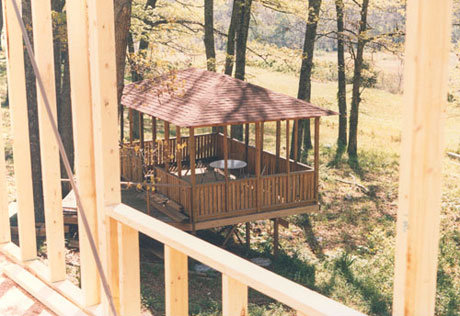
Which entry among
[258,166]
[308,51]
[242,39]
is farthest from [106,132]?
[308,51]

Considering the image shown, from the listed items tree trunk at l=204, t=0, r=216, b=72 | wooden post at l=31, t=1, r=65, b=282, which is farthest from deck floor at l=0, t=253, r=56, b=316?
tree trunk at l=204, t=0, r=216, b=72

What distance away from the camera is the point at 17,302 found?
342 cm

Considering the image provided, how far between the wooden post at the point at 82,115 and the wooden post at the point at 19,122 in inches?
26.3

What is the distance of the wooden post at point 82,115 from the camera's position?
2979 mm

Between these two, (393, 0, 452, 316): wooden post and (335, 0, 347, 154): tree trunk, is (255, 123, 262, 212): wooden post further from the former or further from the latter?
(393, 0, 452, 316): wooden post

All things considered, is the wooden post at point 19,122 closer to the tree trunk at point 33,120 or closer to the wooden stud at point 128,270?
the wooden stud at point 128,270

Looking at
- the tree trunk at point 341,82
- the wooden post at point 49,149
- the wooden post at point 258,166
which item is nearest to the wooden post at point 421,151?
the wooden post at point 49,149

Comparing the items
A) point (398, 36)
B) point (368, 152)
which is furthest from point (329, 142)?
point (398, 36)

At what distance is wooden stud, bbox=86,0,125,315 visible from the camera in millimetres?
2822

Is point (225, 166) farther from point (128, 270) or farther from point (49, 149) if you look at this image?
point (128, 270)

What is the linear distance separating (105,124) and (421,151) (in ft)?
5.63

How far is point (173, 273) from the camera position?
2.48 meters

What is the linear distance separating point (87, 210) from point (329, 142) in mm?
20984

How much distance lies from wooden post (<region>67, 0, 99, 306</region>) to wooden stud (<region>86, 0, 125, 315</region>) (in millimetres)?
90
